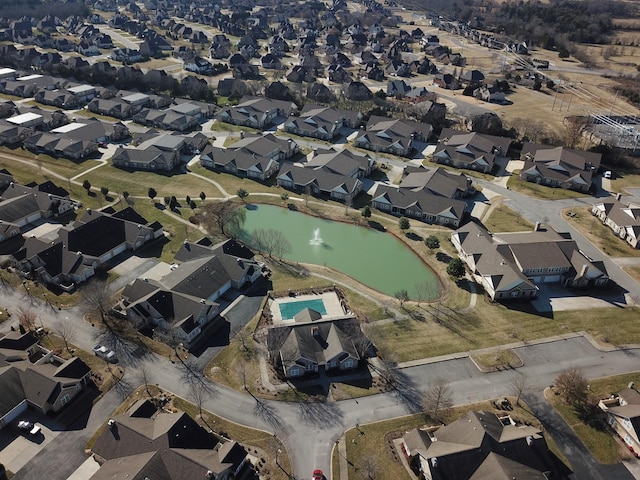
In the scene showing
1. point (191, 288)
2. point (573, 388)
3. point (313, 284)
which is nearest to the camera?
point (573, 388)

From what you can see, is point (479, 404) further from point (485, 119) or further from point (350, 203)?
point (485, 119)

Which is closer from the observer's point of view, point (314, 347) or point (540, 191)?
point (314, 347)

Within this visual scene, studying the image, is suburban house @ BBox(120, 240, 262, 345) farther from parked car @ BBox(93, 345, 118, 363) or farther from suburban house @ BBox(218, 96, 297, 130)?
suburban house @ BBox(218, 96, 297, 130)

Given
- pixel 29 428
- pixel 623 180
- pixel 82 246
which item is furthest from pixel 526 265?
pixel 82 246

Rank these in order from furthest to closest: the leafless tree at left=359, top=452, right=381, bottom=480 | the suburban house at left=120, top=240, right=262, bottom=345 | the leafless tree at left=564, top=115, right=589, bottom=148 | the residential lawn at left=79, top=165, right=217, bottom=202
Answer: the leafless tree at left=564, top=115, right=589, bottom=148 < the residential lawn at left=79, top=165, right=217, bottom=202 < the suburban house at left=120, top=240, right=262, bottom=345 < the leafless tree at left=359, top=452, right=381, bottom=480

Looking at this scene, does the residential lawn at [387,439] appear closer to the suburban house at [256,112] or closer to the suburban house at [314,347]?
the suburban house at [314,347]

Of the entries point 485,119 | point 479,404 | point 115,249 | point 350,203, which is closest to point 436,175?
point 350,203

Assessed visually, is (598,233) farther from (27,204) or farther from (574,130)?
(27,204)

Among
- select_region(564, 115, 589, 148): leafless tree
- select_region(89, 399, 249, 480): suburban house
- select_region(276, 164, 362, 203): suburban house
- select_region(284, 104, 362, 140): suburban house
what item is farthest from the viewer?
select_region(284, 104, 362, 140): suburban house

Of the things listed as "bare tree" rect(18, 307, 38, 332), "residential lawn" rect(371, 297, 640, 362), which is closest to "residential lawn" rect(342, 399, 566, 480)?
"residential lawn" rect(371, 297, 640, 362)
